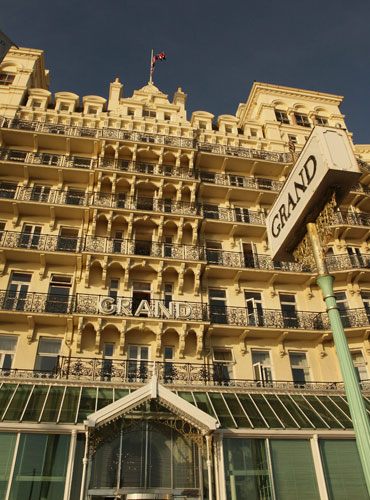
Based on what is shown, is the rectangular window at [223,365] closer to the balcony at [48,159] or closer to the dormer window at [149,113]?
the balcony at [48,159]

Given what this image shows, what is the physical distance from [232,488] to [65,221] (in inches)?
600

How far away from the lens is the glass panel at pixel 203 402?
50.0ft

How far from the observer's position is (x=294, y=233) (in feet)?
24.0

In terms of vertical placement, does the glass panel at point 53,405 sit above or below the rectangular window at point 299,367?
below

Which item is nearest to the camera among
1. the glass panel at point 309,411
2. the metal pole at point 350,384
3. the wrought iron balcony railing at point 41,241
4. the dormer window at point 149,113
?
the metal pole at point 350,384

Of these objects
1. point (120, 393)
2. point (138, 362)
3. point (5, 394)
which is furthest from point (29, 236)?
point (120, 393)

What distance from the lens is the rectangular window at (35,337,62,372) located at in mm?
17922

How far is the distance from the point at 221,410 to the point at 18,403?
7.20m

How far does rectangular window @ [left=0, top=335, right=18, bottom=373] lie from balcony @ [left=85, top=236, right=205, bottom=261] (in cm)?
541

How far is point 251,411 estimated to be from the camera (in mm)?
15406

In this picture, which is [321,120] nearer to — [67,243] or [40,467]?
[67,243]

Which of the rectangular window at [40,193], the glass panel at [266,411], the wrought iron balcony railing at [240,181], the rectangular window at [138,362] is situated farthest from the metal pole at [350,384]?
the wrought iron balcony railing at [240,181]

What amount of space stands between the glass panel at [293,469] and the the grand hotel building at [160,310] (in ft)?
0.17

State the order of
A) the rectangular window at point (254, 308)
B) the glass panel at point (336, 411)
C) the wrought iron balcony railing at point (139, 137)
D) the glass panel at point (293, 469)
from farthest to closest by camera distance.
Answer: the wrought iron balcony railing at point (139, 137), the rectangular window at point (254, 308), the glass panel at point (336, 411), the glass panel at point (293, 469)
